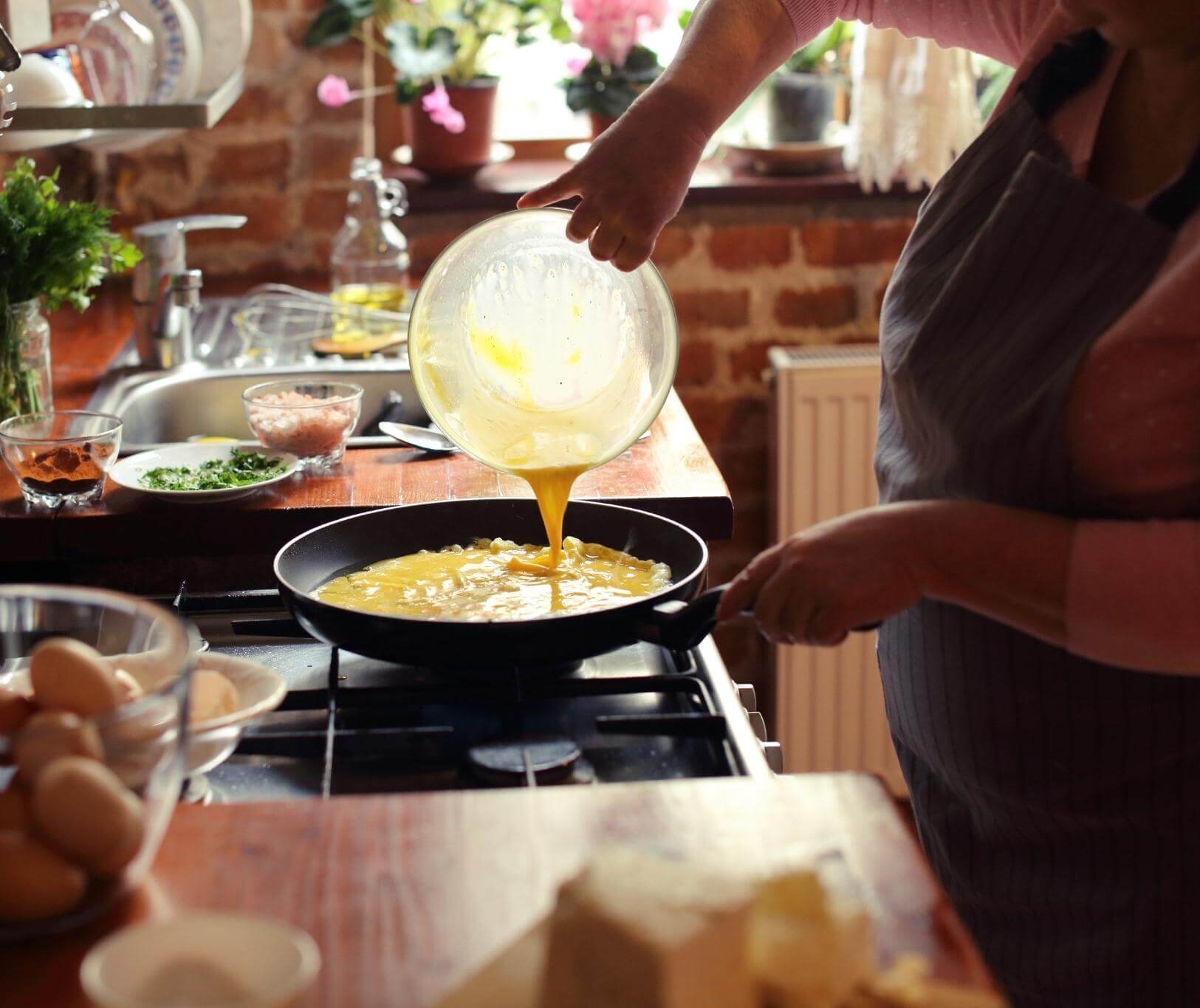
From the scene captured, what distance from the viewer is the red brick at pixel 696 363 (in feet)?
9.33

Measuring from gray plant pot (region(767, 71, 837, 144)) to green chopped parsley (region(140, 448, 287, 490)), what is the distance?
148 cm

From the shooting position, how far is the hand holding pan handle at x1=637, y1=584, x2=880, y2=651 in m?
1.10

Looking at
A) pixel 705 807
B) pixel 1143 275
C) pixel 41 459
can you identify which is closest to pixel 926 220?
pixel 1143 275

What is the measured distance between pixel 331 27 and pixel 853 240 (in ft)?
3.52

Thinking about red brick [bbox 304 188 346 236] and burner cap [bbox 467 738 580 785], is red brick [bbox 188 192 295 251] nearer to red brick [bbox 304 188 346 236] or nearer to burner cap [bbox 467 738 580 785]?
red brick [bbox 304 188 346 236]

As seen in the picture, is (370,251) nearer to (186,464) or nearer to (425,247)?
(425,247)

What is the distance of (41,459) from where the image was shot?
5.33ft

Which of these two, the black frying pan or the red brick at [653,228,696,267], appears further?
the red brick at [653,228,696,267]

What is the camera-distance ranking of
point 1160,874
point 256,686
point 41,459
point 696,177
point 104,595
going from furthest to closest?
point 696,177, point 41,459, point 1160,874, point 256,686, point 104,595

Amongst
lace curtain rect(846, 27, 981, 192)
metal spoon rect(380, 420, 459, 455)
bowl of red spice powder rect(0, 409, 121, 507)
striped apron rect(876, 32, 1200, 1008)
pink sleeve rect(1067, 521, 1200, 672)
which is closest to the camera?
pink sleeve rect(1067, 521, 1200, 672)

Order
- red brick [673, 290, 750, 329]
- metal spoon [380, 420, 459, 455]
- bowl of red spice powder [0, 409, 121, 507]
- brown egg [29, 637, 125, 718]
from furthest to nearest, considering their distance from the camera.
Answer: red brick [673, 290, 750, 329], metal spoon [380, 420, 459, 455], bowl of red spice powder [0, 409, 121, 507], brown egg [29, 637, 125, 718]

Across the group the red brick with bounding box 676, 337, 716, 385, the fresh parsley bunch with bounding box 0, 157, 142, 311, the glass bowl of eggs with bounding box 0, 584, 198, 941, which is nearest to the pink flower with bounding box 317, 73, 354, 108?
the red brick with bounding box 676, 337, 716, 385

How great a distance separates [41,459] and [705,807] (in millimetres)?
1041

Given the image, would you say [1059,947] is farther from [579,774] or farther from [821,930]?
[821,930]
